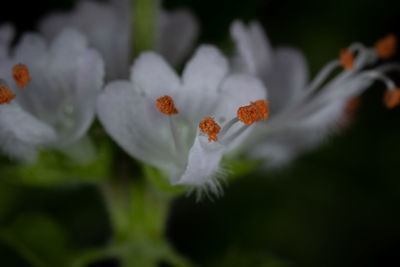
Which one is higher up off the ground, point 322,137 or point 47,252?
point 322,137

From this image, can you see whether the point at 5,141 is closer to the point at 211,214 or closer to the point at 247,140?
the point at 247,140

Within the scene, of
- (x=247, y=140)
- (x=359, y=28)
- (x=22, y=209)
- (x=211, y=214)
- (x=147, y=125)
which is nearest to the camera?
(x=147, y=125)

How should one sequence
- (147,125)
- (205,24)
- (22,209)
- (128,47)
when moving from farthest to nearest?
(205,24), (22,209), (128,47), (147,125)

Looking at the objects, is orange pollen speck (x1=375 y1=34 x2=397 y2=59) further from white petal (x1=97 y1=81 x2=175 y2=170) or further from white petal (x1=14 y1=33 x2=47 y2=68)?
white petal (x1=14 y1=33 x2=47 y2=68)

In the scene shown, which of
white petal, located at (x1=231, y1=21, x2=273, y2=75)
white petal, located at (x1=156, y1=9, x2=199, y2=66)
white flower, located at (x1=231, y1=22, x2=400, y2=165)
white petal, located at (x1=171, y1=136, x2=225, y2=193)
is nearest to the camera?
white petal, located at (x1=171, y1=136, x2=225, y2=193)

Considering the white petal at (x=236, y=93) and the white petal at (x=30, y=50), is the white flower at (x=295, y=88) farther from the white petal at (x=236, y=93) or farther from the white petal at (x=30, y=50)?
the white petal at (x=30, y=50)

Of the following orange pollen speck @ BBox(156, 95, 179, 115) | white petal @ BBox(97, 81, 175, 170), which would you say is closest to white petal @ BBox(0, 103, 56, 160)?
white petal @ BBox(97, 81, 175, 170)

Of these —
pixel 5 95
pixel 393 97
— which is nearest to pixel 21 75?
pixel 5 95

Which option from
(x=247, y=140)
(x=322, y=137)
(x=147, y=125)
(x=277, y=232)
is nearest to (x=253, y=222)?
(x=277, y=232)
